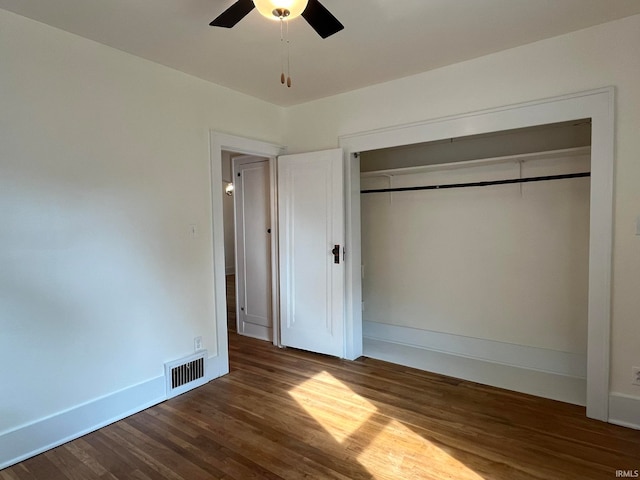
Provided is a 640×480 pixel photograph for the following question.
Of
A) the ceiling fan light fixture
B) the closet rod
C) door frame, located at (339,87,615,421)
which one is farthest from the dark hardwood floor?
the ceiling fan light fixture

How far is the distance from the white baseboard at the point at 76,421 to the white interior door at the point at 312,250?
4.90 feet

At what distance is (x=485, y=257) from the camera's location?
12.1 feet

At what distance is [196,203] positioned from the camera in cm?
326

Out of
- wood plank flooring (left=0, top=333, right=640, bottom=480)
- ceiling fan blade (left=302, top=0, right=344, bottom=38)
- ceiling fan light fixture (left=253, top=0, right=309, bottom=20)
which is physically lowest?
wood plank flooring (left=0, top=333, right=640, bottom=480)

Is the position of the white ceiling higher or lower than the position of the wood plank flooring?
higher

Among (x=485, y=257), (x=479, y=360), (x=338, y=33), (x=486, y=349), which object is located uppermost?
(x=338, y=33)

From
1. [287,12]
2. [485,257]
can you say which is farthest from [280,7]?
[485,257]

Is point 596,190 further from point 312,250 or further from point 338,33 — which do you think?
point 312,250

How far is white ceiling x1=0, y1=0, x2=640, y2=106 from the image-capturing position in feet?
7.24

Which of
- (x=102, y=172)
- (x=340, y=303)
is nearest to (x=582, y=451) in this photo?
(x=340, y=303)

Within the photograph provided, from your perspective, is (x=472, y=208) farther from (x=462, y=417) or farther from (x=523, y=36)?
(x=462, y=417)

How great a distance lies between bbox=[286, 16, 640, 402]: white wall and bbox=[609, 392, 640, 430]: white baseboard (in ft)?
0.15

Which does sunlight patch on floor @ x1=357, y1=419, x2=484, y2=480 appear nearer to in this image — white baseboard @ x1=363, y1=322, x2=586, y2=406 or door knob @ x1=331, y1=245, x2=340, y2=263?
white baseboard @ x1=363, y1=322, x2=586, y2=406

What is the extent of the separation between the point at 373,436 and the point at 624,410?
170 cm
